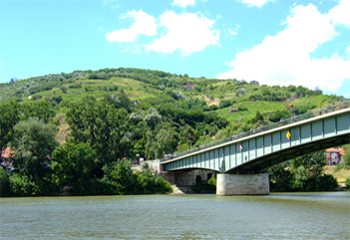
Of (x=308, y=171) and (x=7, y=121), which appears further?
(x=308, y=171)

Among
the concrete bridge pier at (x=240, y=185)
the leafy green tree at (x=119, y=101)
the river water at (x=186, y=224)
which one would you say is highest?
the leafy green tree at (x=119, y=101)

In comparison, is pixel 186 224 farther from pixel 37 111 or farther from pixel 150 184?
pixel 37 111

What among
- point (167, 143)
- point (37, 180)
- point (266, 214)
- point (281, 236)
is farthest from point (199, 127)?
point (281, 236)

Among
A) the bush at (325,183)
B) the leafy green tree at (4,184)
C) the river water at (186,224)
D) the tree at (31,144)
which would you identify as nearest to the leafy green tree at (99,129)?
the tree at (31,144)

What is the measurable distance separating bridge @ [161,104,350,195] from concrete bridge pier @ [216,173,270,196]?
155mm

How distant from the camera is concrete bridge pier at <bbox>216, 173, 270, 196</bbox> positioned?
201 ft

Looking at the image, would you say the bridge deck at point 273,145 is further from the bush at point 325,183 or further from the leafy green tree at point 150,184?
the bush at point 325,183

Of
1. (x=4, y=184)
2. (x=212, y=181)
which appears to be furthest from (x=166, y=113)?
(x=4, y=184)

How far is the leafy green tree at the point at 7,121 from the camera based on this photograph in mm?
67500

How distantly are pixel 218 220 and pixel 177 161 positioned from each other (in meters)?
44.7

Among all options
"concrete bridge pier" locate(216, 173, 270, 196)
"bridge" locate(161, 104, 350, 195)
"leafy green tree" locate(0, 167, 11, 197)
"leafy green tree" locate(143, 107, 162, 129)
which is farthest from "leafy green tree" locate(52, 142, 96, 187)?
"leafy green tree" locate(143, 107, 162, 129)

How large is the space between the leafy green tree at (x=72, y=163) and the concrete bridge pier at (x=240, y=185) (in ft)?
73.2

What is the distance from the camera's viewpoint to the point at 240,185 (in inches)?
2424

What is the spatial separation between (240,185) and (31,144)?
106 ft
